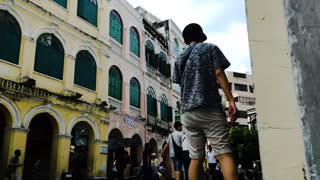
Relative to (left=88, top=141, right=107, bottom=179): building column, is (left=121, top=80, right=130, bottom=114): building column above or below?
above

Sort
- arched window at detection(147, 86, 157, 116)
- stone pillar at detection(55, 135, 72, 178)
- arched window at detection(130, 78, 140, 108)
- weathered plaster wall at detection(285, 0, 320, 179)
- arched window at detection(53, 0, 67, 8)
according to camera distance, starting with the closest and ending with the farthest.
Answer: weathered plaster wall at detection(285, 0, 320, 179)
stone pillar at detection(55, 135, 72, 178)
arched window at detection(53, 0, 67, 8)
arched window at detection(130, 78, 140, 108)
arched window at detection(147, 86, 157, 116)

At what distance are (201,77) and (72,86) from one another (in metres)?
10.6

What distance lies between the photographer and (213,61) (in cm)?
266

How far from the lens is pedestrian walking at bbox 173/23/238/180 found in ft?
8.08

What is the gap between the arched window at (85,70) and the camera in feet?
43.2

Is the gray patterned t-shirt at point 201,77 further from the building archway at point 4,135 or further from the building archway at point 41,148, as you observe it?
the building archway at point 41,148

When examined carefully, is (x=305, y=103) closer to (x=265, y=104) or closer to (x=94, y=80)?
(x=265, y=104)

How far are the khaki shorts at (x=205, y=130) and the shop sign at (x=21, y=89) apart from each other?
859 cm

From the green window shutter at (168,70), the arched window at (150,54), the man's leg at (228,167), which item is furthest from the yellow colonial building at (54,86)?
the man's leg at (228,167)

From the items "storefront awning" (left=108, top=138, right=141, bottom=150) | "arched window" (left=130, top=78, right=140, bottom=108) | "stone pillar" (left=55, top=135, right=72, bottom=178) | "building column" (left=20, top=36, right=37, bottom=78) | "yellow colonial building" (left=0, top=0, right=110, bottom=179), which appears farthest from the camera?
"arched window" (left=130, top=78, right=140, bottom=108)

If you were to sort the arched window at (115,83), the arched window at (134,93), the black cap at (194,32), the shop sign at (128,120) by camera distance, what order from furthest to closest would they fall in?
the arched window at (134,93) → the shop sign at (128,120) → the arched window at (115,83) → the black cap at (194,32)

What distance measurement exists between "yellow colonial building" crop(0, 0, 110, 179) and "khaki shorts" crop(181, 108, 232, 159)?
8.54m

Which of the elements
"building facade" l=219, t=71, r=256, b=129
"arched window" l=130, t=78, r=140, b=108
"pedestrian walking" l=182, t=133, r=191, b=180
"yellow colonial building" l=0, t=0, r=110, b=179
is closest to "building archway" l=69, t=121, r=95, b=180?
"yellow colonial building" l=0, t=0, r=110, b=179

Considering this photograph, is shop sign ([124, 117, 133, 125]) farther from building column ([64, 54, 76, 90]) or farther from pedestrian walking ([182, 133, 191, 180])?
pedestrian walking ([182, 133, 191, 180])
